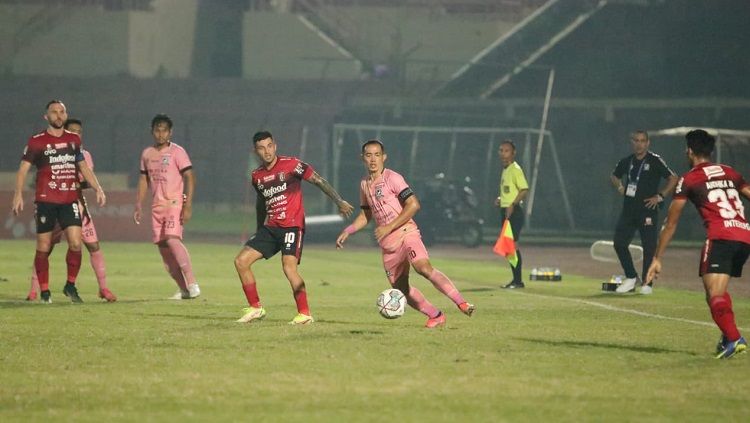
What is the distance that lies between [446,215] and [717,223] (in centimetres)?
2568

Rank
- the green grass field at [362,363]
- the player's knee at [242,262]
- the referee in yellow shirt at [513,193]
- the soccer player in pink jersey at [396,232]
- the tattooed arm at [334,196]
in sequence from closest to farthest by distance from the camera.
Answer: the green grass field at [362,363]
the soccer player in pink jersey at [396,232]
the tattooed arm at [334,196]
the player's knee at [242,262]
the referee in yellow shirt at [513,193]

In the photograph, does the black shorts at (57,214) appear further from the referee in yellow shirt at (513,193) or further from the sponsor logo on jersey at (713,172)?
the sponsor logo on jersey at (713,172)

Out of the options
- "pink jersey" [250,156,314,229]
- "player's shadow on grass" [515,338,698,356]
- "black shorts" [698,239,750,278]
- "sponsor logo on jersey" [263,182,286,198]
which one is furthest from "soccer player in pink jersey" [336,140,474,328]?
"black shorts" [698,239,750,278]

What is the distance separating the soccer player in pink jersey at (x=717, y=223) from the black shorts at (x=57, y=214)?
7.77m

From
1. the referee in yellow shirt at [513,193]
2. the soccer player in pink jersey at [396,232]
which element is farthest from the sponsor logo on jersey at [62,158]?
the referee in yellow shirt at [513,193]

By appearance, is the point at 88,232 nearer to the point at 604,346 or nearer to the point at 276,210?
the point at 276,210

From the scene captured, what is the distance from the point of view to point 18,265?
26266 mm

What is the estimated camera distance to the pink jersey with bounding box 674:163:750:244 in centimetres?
1202

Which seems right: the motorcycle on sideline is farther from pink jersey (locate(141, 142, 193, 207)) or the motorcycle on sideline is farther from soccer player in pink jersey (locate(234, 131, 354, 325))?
soccer player in pink jersey (locate(234, 131, 354, 325))

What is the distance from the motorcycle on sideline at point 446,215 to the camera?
37.3 meters

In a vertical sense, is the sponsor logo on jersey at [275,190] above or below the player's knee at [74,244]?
above

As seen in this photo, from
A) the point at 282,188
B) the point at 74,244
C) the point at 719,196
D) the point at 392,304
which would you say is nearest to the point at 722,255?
the point at 719,196

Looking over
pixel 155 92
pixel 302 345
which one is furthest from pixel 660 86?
pixel 302 345

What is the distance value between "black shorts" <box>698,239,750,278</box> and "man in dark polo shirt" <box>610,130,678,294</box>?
8.44 m
